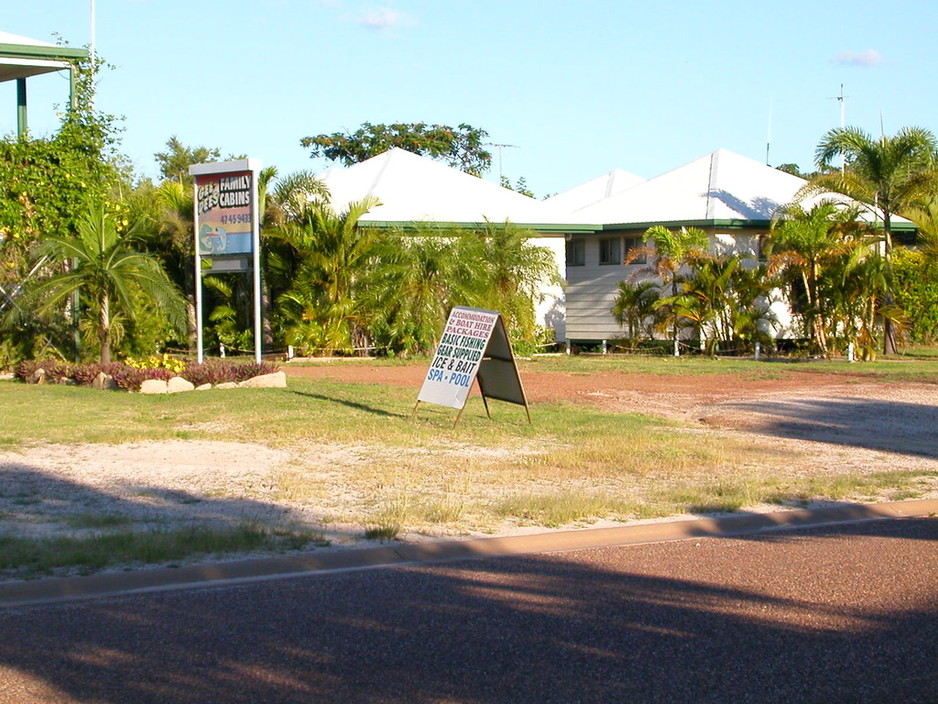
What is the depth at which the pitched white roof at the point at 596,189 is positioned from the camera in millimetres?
43406

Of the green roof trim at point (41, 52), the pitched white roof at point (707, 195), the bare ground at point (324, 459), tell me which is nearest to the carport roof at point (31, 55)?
the green roof trim at point (41, 52)

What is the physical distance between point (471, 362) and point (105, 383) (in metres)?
8.07

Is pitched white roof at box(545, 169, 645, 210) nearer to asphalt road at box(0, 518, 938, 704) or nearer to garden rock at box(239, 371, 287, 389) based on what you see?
garden rock at box(239, 371, 287, 389)

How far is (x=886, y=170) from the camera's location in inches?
1120

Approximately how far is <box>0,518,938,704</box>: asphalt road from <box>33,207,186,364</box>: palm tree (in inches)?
572

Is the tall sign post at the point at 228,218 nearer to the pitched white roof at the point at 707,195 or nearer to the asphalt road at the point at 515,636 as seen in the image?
the asphalt road at the point at 515,636

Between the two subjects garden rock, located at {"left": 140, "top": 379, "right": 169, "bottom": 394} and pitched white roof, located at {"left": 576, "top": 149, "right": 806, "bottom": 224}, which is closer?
garden rock, located at {"left": 140, "top": 379, "right": 169, "bottom": 394}

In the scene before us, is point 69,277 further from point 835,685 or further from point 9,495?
point 835,685

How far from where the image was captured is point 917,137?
91.6ft

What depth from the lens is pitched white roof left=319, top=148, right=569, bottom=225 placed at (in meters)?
31.8

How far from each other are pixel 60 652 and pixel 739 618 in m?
3.85

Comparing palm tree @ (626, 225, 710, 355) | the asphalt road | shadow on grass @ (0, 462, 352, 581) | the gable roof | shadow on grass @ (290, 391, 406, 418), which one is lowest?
the asphalt road

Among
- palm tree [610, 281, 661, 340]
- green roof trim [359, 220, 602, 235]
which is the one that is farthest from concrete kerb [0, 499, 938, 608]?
palm tree [610, 281, 661, 340]

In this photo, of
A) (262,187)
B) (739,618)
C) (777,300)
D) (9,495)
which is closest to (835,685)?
(739,618)
